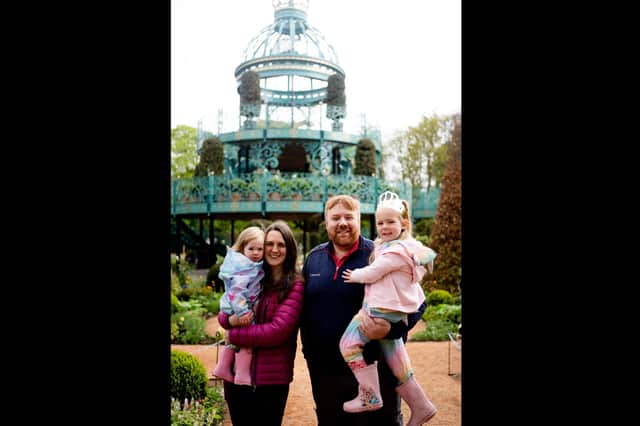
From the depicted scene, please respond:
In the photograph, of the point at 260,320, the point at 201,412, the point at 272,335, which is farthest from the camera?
the point at 201,412

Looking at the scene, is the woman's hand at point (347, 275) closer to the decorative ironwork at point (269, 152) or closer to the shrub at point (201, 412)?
the shrub at point (201, 412)

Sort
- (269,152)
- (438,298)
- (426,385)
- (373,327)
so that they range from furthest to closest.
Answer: (269,152) → (438,298) → (426,385) → (373,327)

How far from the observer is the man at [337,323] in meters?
3.05

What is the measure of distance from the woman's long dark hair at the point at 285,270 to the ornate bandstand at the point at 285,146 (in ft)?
40.0

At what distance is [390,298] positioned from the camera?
287 centimetres

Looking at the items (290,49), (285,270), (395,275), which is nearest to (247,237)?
(285,270)

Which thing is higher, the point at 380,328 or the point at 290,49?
the point at 290,49

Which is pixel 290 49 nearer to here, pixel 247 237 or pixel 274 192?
pixel 274 192

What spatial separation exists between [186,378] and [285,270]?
3030 mm

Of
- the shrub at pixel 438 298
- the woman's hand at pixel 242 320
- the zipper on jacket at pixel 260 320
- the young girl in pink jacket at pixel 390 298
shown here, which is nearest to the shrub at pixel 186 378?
the zipper on jacket at pixel 260 320

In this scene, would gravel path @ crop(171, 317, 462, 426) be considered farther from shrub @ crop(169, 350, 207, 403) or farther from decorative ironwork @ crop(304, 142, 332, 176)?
decorative ironwork @ crop(304, 142, 332, 176)
